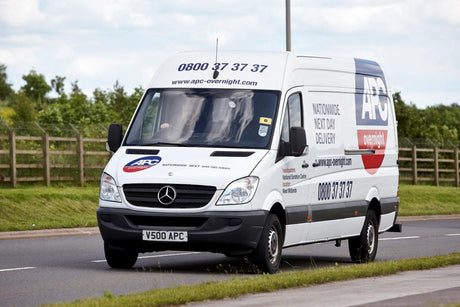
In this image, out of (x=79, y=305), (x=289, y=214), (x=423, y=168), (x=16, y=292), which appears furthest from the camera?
(x=423, y=168)

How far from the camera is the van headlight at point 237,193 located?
12.2m

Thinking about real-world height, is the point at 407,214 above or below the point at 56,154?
below

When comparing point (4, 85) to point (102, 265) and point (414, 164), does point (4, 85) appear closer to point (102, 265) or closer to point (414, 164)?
point (414, 164)

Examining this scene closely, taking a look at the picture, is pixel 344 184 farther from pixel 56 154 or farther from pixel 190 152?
pixel 56 154

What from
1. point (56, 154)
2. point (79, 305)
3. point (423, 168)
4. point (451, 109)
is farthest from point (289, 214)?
point (451, 109)

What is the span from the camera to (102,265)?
1389 cm

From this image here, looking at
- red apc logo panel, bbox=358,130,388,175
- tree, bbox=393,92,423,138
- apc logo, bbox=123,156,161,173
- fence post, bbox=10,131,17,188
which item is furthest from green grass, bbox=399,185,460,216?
apc logo, bbox=123,156,161,173

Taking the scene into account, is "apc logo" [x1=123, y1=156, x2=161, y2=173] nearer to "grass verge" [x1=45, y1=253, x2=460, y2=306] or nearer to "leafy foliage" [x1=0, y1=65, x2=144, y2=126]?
"grass verge" [x1=45, y1=253, x2=460, y2=306]

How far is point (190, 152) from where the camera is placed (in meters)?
12.8

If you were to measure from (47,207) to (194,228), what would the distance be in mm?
13173

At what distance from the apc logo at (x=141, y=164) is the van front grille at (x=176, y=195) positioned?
236 millimetres

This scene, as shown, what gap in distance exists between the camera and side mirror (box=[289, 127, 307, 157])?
12.9 meters

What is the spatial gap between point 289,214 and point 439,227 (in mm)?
14646

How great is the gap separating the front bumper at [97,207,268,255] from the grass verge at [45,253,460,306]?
2.83 feet
